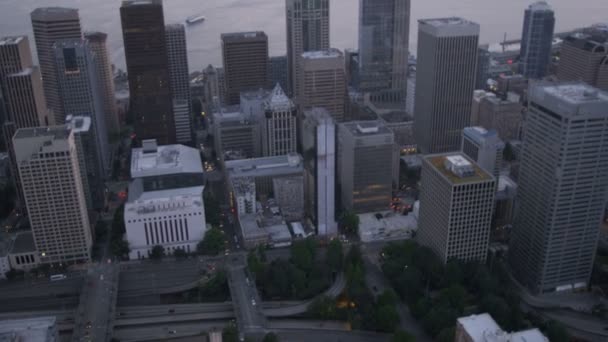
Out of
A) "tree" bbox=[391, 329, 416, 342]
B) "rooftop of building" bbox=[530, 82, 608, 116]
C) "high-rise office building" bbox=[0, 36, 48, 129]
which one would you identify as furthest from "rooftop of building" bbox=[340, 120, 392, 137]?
"high-rise office building" bbox=[0, 36, 48, 129]

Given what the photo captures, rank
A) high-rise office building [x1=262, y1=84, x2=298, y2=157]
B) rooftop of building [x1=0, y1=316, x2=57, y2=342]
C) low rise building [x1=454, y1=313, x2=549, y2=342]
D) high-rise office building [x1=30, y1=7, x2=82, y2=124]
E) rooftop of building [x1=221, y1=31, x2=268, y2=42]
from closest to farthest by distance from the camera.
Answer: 1. low rise building [x1=454, y1=313, x2=549, y2=342]
2. rooftop of building [x1=0, y1=316, x2=57, y2=342]
3. high-rise office building [x1=262, y1=84, x2=298, y2=157]
4. high-rise office building [x1=30, y1=7, x2=82, y2=124]
5. rooftop of building [x1=221, y1=31, x2=268, y2=42]

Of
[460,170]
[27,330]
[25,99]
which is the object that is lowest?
[27,330]

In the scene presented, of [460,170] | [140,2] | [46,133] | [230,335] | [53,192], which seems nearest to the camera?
[230,335]

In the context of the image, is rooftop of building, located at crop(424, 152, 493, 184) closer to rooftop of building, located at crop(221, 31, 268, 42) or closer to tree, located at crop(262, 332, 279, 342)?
tree, located at crop(262, 332, 279, 342)

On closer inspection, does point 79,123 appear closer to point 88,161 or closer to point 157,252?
point 88,161

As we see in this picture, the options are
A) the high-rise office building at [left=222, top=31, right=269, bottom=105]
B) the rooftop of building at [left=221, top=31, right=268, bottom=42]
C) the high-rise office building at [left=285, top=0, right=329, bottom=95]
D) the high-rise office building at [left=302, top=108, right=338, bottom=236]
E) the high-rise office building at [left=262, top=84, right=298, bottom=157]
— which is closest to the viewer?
the high-rise office building at [left=302, top=108, right=338, bottom=236]

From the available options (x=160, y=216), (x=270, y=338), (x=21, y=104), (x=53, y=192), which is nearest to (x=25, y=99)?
(x=21, y=104)
